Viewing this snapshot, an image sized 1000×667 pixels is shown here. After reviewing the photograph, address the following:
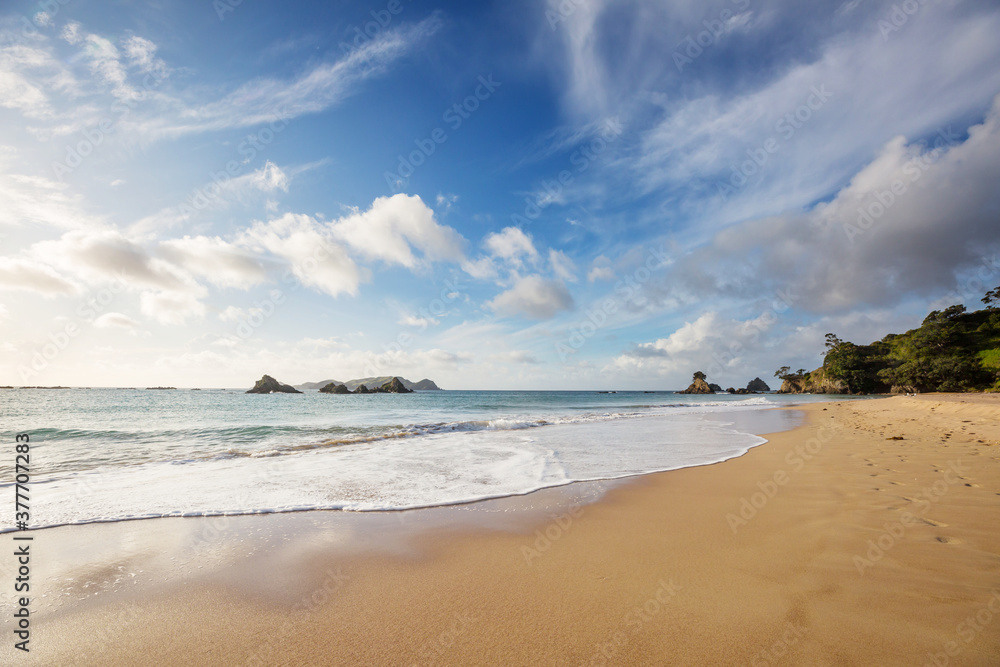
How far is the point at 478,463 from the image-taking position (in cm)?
898

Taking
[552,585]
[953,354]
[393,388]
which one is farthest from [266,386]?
[953,354]

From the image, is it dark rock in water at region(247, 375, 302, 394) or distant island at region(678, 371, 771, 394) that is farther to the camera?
distant island at region(678, 371, 771, 394)

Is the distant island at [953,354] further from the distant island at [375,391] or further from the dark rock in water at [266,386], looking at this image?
the dark rock in water at [266,386]

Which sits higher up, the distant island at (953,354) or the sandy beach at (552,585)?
the distant island at (953,354)

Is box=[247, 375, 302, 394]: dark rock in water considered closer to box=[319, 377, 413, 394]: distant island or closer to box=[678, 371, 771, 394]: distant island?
box=[319, 377, 413, 394]: distant island

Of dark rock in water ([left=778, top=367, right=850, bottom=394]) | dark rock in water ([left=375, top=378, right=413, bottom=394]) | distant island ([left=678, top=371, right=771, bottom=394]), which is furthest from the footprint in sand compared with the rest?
distant island ([left=678, top=371, right=771, bottom=394])

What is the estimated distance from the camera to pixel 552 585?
3.27 m

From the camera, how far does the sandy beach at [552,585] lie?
8.09ft

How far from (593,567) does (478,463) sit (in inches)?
222

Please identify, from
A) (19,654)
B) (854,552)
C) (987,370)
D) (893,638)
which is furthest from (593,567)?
(987,370)

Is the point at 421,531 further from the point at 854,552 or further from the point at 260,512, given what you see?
the point at 854,552

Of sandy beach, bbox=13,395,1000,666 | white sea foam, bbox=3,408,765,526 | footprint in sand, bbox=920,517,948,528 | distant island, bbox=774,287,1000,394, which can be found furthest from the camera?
distant island, bbox=774,287,1000,394

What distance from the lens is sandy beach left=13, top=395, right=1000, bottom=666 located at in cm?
247

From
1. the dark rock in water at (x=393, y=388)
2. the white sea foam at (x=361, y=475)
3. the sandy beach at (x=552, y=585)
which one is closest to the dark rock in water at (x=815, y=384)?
the white sea foam at (x=361, y=475)
